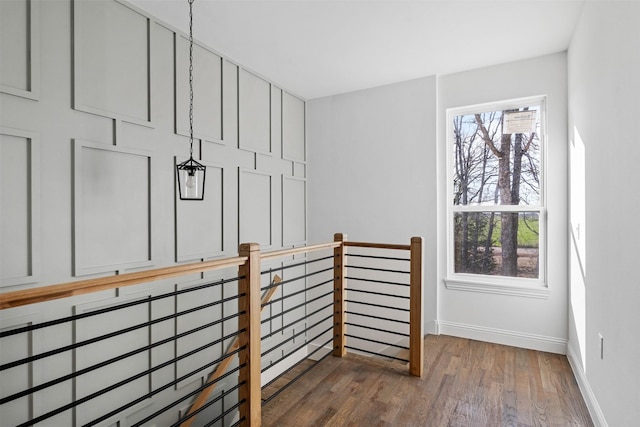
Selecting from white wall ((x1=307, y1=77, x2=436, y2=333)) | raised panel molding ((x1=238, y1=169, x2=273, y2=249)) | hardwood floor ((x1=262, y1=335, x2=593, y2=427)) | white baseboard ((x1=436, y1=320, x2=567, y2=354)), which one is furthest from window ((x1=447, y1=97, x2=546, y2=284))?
raised panel molding ((x1=238, y1=169, x2=273, y2=249))

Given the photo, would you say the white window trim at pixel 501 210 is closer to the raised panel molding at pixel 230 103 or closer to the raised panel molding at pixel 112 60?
the raised panel molding at pixel 230 103

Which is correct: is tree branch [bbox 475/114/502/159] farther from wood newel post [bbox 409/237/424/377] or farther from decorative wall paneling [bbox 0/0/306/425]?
decorative wall paneling [bbox 0/0/306/425]

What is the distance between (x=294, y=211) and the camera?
420 centimetres

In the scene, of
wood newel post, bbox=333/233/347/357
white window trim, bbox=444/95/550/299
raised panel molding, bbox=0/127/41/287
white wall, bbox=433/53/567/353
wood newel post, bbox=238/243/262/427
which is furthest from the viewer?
white window trim, bbox=444/95/550/299

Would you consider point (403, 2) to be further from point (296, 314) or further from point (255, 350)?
point (296, 314)

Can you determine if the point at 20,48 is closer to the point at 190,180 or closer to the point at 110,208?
the point at 110,208

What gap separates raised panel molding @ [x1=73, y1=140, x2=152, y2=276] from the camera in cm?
213

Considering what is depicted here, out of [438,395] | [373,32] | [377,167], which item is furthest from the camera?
[377,167]

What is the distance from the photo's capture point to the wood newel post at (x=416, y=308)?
2547 mm

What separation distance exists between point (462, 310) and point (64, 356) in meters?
3.22

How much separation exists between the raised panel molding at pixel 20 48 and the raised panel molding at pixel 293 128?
235 centimetres

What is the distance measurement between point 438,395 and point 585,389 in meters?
0.95

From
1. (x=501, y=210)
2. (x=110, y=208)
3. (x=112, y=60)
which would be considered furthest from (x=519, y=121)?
(x=110, y=208)

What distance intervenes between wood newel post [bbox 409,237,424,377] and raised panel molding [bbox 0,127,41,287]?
225 cm
